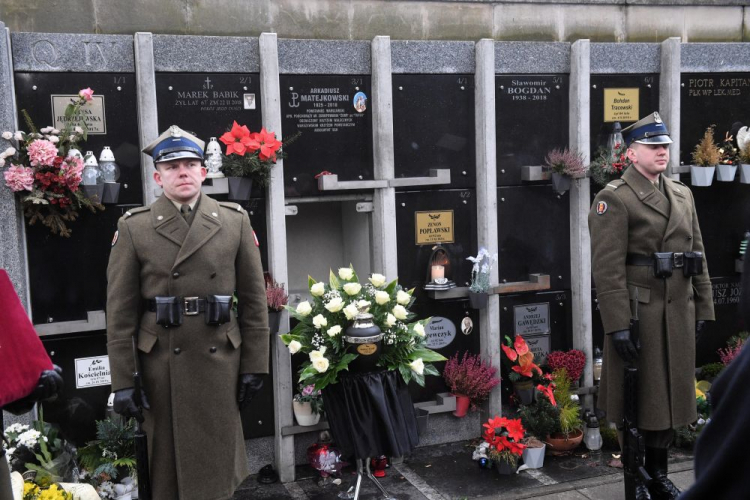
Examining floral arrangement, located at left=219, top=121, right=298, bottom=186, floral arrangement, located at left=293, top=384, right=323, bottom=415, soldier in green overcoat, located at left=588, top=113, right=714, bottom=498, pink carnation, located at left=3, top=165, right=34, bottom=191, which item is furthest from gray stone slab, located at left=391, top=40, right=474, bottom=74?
pink carnation, located at left=3, top=165, right=34, bottom=191

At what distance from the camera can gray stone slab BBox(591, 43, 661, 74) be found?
269 inches

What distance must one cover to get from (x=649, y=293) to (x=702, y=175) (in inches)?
78.1

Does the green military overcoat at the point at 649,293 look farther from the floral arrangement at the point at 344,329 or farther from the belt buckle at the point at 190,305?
the belt buckle at the point at 190,305

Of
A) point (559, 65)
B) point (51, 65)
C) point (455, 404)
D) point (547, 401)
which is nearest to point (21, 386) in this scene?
point (51, 65)

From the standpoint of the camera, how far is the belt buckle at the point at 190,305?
14.8ft

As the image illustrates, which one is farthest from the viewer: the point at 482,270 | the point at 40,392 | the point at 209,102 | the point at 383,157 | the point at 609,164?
the point at 609,164

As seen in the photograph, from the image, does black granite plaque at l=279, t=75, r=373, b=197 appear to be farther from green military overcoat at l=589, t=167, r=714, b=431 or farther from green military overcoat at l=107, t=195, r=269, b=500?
green military overcoat at l=589, t=167, r=714, b=431

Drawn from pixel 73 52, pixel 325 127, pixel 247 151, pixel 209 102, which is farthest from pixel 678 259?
pixel 73 52

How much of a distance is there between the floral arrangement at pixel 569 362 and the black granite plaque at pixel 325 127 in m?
2.09

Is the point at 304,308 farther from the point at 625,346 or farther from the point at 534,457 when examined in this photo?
the point at 534,457

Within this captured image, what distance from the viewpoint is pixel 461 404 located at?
21.3 feet

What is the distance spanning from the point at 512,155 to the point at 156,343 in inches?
133

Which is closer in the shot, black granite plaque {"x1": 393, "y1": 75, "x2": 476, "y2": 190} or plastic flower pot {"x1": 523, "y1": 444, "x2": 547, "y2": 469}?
plastic flower pot {"x1": 523, "y1": 444, "x2": 547, "y2": 469}

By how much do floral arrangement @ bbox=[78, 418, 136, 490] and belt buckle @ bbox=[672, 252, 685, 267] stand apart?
3657 mm
